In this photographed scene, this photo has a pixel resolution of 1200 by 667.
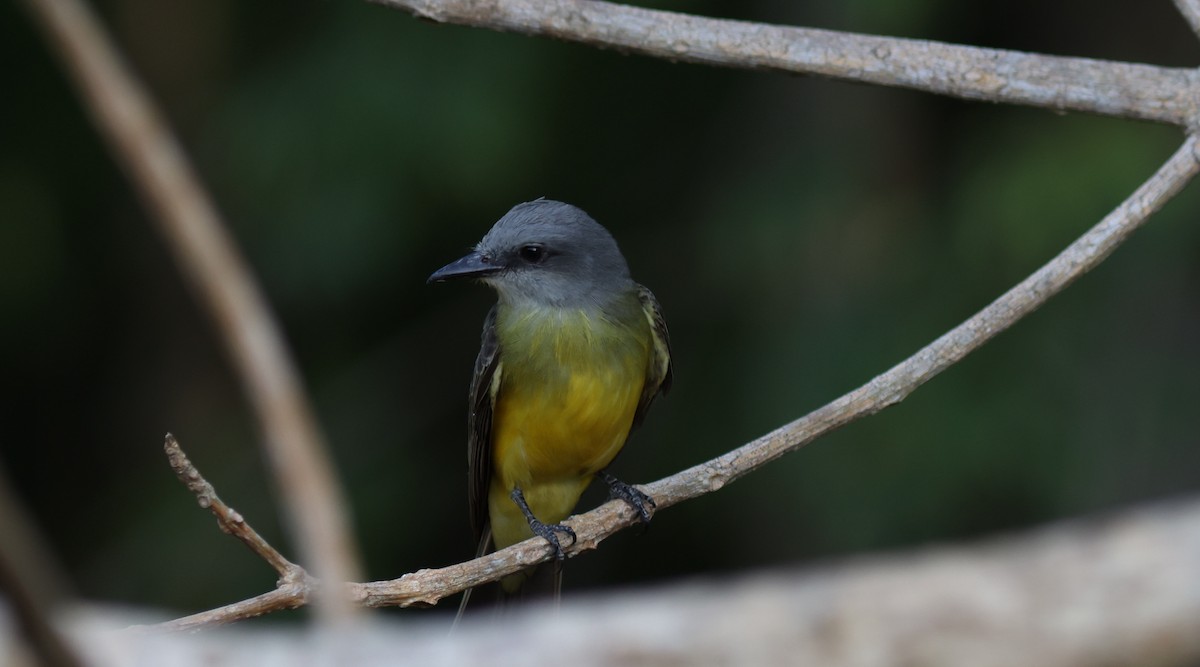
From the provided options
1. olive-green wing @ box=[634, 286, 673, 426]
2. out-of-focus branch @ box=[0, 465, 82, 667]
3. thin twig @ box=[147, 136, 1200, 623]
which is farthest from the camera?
olive-green wing @ box=[634, 286, 673, 426]

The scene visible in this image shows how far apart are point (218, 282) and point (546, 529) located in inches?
113

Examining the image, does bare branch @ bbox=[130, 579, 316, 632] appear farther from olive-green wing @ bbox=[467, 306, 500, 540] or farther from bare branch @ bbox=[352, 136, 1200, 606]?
olive-green wing @ bbox=[467, 306, 500, 540]

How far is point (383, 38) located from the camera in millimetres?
5750

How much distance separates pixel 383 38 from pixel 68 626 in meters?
5.09

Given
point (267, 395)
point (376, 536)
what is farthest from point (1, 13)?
point (267, 395)

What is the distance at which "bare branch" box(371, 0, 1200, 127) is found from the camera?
2.89 m

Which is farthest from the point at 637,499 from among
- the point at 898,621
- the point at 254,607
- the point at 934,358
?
the point at 898,621

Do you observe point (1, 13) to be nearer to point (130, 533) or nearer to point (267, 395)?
point (130, 533)

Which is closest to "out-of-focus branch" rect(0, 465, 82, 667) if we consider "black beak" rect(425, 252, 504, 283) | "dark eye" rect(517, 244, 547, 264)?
"black beak" rect(425, 252, 504, 283)

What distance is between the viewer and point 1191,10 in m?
3.07

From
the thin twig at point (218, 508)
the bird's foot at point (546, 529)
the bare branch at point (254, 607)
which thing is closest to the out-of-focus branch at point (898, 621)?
the thin twig at point (218, 508)

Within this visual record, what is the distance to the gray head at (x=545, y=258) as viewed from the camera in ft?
13.1

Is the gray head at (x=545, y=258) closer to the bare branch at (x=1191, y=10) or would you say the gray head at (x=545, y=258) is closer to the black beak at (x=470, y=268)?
the black beak at (x=470, y=268)

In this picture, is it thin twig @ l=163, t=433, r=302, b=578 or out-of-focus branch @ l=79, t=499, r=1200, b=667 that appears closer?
out-of-focus branch @ l=79, t=499, r=1200, b=667
